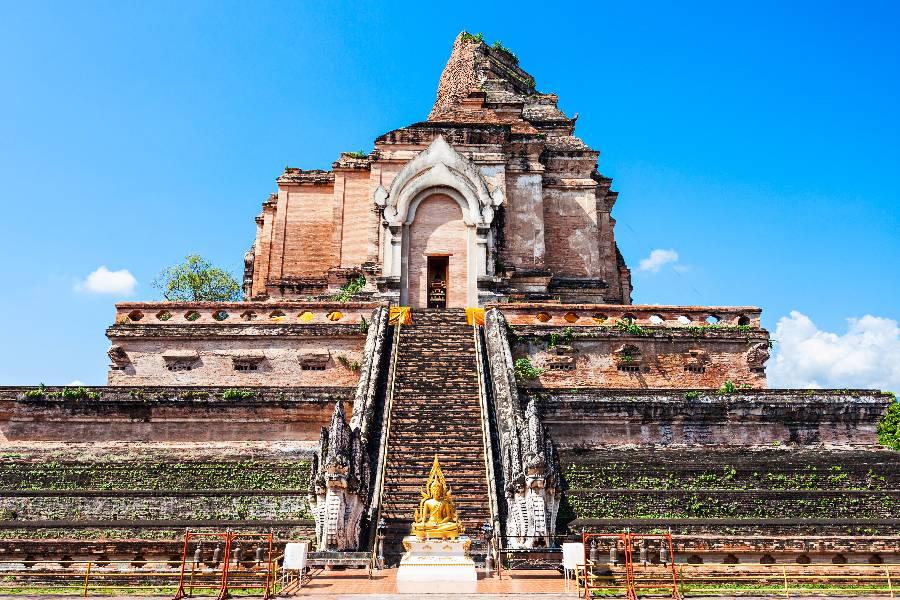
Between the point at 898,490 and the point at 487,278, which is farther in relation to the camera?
the point at 487,278

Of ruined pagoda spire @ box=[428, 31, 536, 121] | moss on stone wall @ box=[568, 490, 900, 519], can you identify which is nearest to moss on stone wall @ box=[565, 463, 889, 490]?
moss on stone wall @ box=[568, 490, 900, 519]

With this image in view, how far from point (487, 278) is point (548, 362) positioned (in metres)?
4.05

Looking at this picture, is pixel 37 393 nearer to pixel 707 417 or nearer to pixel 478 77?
pixel 707 417

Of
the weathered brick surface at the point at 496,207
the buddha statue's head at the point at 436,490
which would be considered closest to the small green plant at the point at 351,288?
the weathered brick surface at the point at 496,207

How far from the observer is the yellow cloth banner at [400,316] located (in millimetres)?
20078

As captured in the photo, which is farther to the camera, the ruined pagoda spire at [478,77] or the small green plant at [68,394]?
the ruined pagoda spire at [478,77]

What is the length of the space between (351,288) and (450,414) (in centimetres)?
906

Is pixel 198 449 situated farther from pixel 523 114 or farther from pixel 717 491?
pixel 523 114

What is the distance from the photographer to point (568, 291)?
25.0 meters

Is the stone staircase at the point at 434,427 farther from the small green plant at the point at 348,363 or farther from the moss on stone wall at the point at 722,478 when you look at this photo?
the moss on stone wall at the point at 722,478

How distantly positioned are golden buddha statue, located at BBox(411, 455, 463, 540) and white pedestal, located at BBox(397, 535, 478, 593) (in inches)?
6.9

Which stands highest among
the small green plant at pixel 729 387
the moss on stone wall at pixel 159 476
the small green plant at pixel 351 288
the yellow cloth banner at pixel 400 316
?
the small green plant at pixel 351 288

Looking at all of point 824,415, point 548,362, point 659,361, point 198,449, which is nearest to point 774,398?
point 824,415

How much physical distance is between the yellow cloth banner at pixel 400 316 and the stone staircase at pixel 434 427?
0.56 ft
